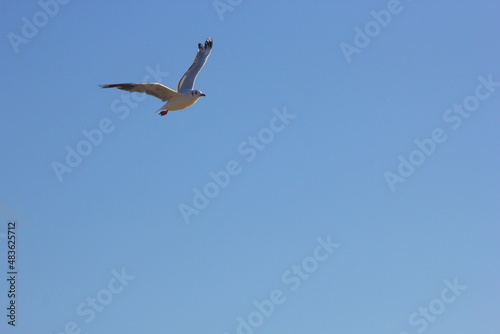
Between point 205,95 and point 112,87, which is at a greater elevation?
point 112,87

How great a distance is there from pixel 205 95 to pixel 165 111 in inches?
44.8

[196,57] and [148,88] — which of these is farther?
[196,57]

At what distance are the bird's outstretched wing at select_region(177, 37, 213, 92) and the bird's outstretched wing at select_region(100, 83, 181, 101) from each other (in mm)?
931

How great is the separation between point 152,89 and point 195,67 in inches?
113

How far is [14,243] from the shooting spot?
81.6 ft

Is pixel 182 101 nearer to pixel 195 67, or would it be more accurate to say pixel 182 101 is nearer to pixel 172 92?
pixel 172 92

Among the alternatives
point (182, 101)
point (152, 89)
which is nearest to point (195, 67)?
point (182, 101)

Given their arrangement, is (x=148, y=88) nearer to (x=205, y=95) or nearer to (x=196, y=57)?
(x=205, y=95)

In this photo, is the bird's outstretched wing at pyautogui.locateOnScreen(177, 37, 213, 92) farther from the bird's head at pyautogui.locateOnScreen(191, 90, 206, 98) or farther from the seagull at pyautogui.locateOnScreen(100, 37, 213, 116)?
the bird's head at pyautogui.locateOnScreen(191, 90, 206, 98)

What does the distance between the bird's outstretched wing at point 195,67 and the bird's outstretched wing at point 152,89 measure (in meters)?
0.93

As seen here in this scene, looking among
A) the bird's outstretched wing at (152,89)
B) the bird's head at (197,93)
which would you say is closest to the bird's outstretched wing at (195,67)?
the bird's head at (197,93)

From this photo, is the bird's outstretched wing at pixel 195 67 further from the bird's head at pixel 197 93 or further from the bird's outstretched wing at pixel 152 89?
the bird's outstretched wing at pixel 152 89

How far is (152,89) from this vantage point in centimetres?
2205

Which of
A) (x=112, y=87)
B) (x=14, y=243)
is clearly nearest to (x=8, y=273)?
(x=14, y=243)
